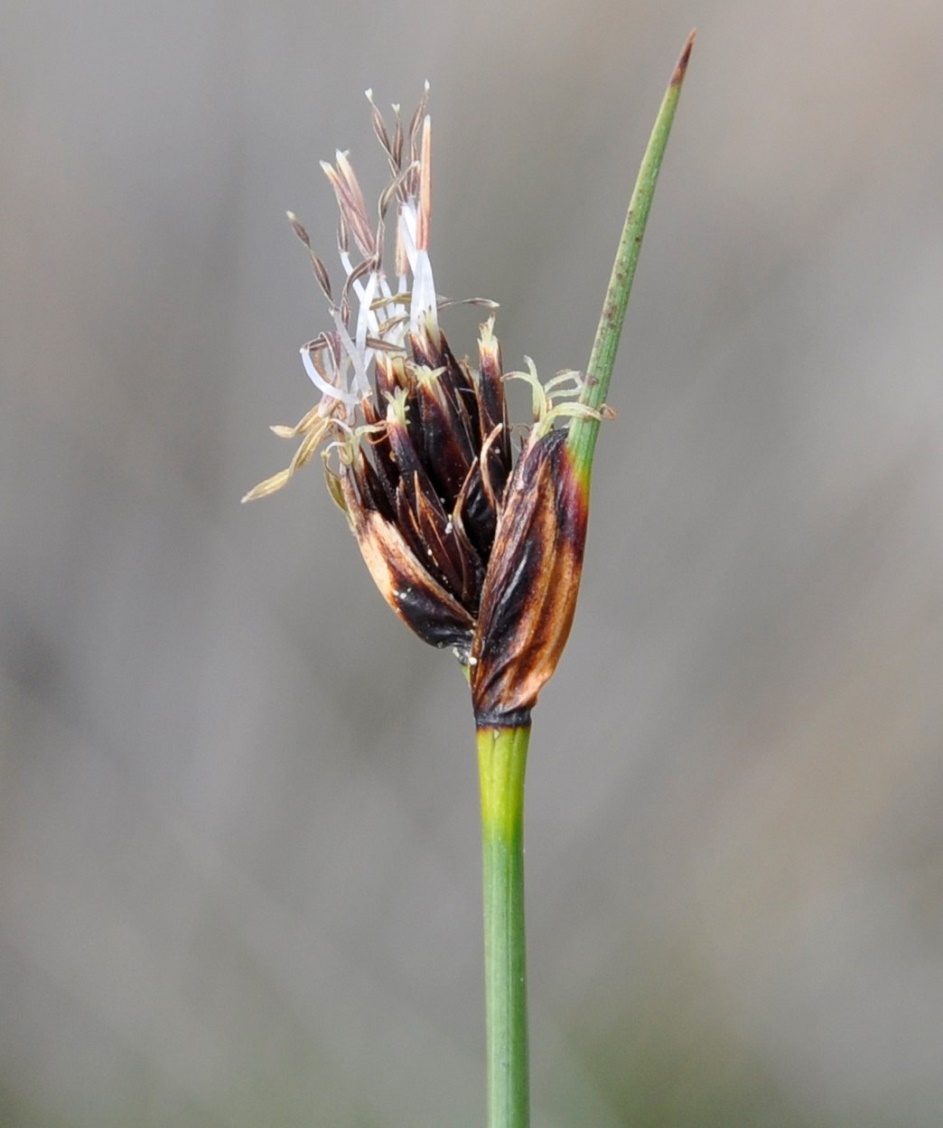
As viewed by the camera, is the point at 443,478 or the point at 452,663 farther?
the point at 452,663

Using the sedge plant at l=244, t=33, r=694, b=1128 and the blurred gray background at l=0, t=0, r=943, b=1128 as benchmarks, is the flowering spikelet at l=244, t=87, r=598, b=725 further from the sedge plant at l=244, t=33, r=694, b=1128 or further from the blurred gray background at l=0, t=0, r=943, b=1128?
the blurred gray background at l=0, t=0, r=943, b=1128

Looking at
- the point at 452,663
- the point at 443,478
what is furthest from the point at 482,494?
the point at 452,663

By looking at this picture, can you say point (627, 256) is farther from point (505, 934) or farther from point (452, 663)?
point (452, 663)

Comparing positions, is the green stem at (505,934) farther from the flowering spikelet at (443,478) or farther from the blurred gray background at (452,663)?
the blurred gray background at (452,663)

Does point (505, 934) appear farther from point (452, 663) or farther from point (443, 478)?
point (452, 663)

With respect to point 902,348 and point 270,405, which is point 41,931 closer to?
point 270,405

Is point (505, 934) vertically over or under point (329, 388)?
under

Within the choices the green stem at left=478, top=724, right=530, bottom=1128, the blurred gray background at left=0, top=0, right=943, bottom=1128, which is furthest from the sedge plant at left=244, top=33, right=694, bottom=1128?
the blurred gray background at left=0, top=0, right=943, bottom=1128
